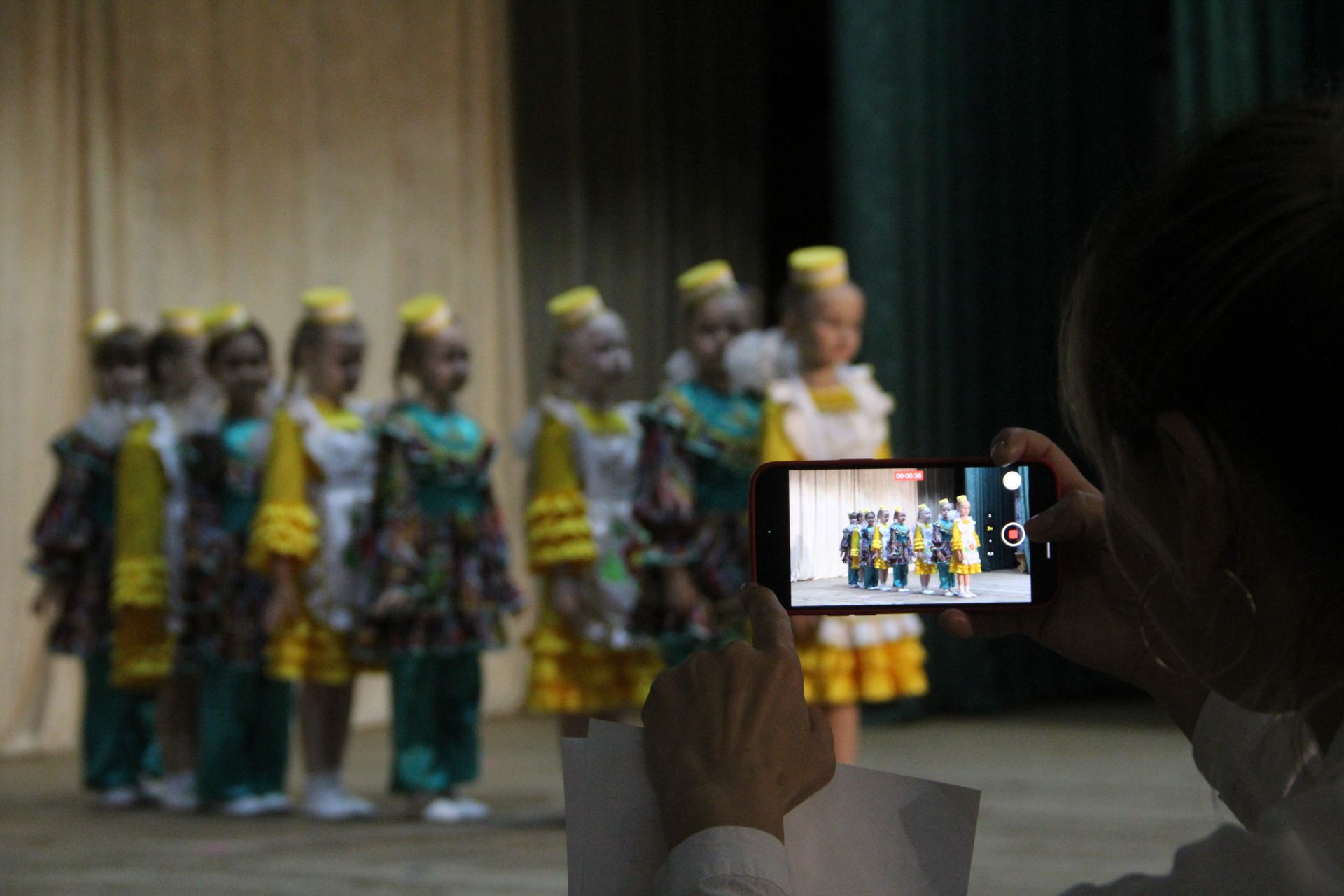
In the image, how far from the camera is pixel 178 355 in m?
4.50

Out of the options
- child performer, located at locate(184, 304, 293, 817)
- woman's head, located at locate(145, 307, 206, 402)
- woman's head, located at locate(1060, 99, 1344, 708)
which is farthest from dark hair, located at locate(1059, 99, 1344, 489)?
woman's head, located at locate(145, 307, 206, 402)

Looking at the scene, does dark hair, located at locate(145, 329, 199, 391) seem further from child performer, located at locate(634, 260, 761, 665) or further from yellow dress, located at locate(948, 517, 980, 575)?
yellow dress, located at locate(948, 517, 980, 575)

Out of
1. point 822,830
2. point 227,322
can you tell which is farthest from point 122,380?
point 822,830

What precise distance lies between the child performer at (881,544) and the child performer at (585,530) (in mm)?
2912

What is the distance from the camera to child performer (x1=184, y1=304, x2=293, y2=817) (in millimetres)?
4156

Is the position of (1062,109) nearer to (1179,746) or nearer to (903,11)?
(903,11)

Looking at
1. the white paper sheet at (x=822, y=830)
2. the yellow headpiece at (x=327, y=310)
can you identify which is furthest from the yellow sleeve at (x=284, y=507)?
the white paper sheet at (x=822, y=830)

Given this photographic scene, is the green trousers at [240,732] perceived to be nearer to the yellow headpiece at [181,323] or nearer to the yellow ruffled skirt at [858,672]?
the yellow headpiece at [181,323]

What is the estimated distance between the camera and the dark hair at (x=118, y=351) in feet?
15.0

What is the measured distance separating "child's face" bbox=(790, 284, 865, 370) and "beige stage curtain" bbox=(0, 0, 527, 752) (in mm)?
3244

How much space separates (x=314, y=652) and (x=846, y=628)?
1.38 meters

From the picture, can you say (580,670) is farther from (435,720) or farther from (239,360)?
(239,360)

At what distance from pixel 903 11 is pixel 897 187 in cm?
68

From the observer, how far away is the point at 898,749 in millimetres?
5254
